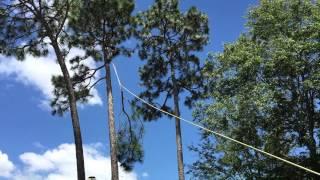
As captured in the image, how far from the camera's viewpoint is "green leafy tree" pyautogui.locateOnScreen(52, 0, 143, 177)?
20.0 m

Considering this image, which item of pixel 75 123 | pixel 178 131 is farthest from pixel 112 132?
pixel 178 131

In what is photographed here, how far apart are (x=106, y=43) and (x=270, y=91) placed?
7.17 m

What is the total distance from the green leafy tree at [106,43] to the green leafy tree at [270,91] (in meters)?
5.79

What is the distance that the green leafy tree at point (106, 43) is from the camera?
787 inches

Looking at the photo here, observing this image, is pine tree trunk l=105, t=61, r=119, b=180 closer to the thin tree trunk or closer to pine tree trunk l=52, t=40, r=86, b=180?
pine tree trunk l=52, t=40, r=86, b=180

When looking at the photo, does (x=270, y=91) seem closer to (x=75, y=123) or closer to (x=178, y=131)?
(x=178, y=131)

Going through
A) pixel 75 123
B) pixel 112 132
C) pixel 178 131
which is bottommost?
pixel 75 123

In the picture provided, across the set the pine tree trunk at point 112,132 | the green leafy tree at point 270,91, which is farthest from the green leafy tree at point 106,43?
the green leafy tree at point 270,91

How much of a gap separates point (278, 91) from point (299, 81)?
37.8 inches

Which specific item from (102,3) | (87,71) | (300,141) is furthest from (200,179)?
(102,3)

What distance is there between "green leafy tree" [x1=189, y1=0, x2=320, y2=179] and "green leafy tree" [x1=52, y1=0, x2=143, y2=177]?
19.0 feet

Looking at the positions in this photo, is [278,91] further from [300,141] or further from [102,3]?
[102,3]

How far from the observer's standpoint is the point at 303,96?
2447cm

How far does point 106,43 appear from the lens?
2152 cm
